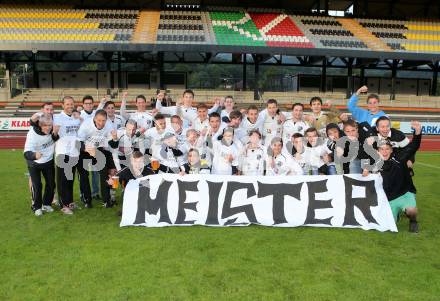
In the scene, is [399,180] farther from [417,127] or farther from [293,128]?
[293,128]

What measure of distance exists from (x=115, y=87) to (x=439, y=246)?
29.0 m

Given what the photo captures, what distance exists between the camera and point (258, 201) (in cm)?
643

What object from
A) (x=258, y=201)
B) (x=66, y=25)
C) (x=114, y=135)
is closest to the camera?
(x=258, y=201)

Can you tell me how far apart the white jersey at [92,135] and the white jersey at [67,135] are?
0.19 m

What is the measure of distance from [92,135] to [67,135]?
47cm

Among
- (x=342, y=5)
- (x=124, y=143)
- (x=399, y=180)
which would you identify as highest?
(x=342, y=5)

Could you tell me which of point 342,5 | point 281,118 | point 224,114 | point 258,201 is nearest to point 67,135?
point 224,114

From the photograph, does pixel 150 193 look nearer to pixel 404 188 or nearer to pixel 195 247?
pixel 195 247

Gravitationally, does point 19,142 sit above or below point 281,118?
below

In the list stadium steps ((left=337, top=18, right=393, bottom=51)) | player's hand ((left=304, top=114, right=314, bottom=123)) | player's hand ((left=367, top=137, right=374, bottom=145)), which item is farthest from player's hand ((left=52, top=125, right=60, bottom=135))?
stadium steps ((left=337, top=18, right=393, bottom=51))

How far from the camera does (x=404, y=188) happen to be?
6.21m

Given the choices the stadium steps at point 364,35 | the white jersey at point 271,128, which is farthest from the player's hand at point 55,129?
the stadium steps at point 364,35

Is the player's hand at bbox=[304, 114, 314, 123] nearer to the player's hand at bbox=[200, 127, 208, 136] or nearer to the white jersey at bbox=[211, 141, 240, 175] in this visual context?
the white jersey at bbox=[211, 141, 240, 175]

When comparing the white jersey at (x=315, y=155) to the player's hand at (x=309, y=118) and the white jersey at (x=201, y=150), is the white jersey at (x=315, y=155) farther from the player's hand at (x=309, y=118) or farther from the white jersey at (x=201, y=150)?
the white jersey at (x=201, y=150)
